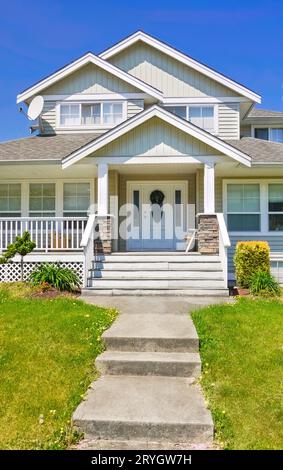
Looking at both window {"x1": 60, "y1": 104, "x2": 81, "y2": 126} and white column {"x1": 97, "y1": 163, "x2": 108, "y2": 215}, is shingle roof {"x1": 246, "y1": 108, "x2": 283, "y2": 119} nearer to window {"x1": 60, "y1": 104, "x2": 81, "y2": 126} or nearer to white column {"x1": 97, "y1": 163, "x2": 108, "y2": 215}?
window {"x1": 60, "y1": 104, "x2": 81, "y2": 126}

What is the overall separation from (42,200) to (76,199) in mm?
1181

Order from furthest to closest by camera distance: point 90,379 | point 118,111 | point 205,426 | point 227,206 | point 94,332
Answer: point 118,111 → point 227,206 → point 94,332 → point 90,379 → point 205,426

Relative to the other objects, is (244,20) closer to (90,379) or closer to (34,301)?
(34,301)

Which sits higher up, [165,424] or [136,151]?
[136,151]

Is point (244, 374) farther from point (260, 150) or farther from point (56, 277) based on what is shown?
point (260, 150)

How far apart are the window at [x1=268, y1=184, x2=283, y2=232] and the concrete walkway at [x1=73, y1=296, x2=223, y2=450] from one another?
281 inches

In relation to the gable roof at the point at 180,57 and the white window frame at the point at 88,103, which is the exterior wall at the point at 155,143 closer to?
the white window frame at the point at 88,103

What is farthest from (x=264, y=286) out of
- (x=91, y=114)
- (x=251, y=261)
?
(x=91, y=114)

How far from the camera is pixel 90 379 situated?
4.45 m

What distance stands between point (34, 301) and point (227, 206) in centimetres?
742

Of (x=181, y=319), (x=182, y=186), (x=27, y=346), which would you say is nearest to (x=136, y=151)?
(x=182, y=186)

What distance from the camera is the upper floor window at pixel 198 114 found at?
1320cm

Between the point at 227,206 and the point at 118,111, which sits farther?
the point at 118,111

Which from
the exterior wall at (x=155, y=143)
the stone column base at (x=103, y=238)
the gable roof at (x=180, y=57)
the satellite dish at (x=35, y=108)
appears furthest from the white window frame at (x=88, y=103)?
the stone column base at (x=103, y=238)
